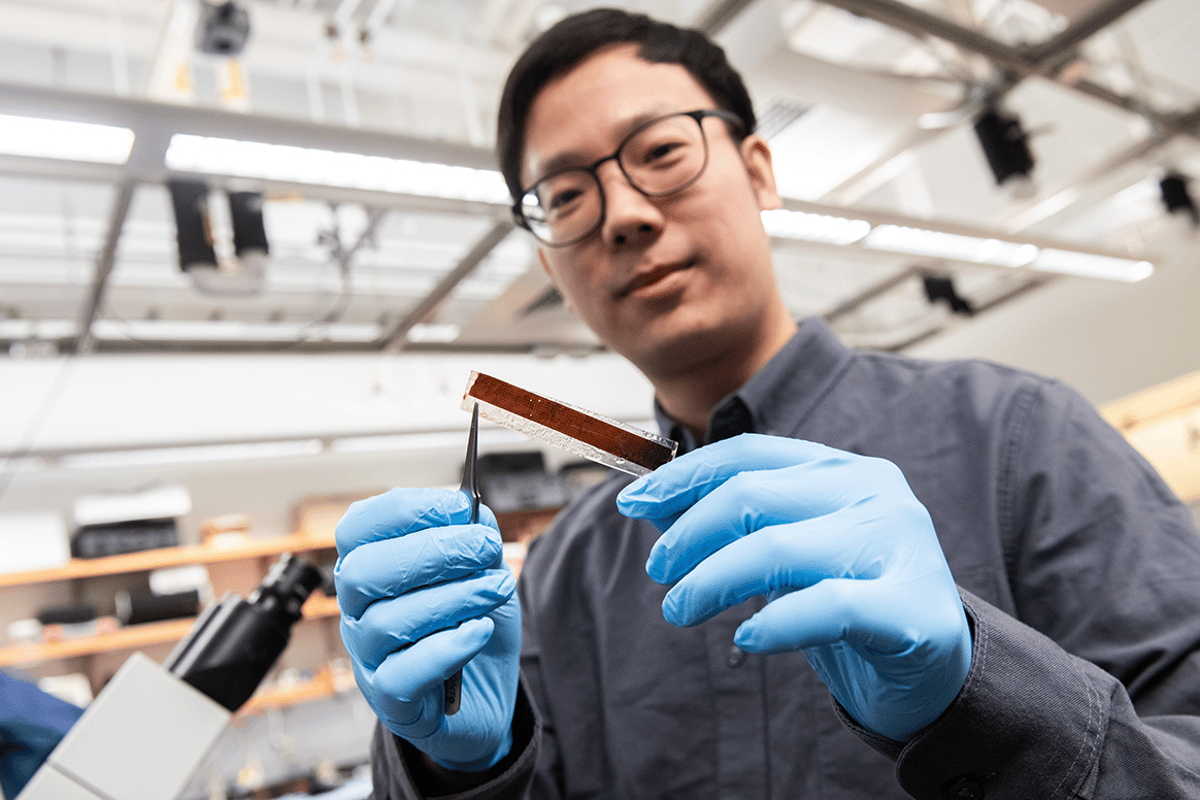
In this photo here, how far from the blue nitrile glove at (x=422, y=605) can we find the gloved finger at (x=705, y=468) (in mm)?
160

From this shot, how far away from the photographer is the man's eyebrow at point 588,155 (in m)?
1.03

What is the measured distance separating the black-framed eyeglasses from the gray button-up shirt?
28 cm

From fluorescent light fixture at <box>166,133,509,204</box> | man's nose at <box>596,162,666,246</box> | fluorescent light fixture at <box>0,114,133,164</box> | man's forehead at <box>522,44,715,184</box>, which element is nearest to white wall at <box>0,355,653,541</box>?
fluorescent light fixture at <box>166,133,509,204</box>

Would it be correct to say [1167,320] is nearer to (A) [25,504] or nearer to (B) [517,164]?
(B) [517,164]

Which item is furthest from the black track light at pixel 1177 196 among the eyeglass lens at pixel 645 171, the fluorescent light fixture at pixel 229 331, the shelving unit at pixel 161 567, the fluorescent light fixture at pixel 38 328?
the fluorescent light fixture at pixel 38 328

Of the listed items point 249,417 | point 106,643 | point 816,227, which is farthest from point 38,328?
point 816,227

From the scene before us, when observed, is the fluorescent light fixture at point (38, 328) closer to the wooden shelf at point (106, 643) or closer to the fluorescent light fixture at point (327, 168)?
the wooden shelf at point (106, 643)

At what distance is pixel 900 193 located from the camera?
5.45 meters

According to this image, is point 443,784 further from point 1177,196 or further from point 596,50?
point 1177,196

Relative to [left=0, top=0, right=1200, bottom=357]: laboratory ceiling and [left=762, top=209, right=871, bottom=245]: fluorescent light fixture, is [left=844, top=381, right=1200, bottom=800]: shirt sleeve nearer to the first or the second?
[left=0, top=0, right=1200, bottom=357]: laboratory ceiling

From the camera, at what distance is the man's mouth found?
98 cm

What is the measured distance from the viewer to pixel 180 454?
15.1ft

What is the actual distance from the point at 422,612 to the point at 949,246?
3904 mm

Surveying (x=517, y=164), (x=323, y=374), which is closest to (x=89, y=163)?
(x=517, y=164)
